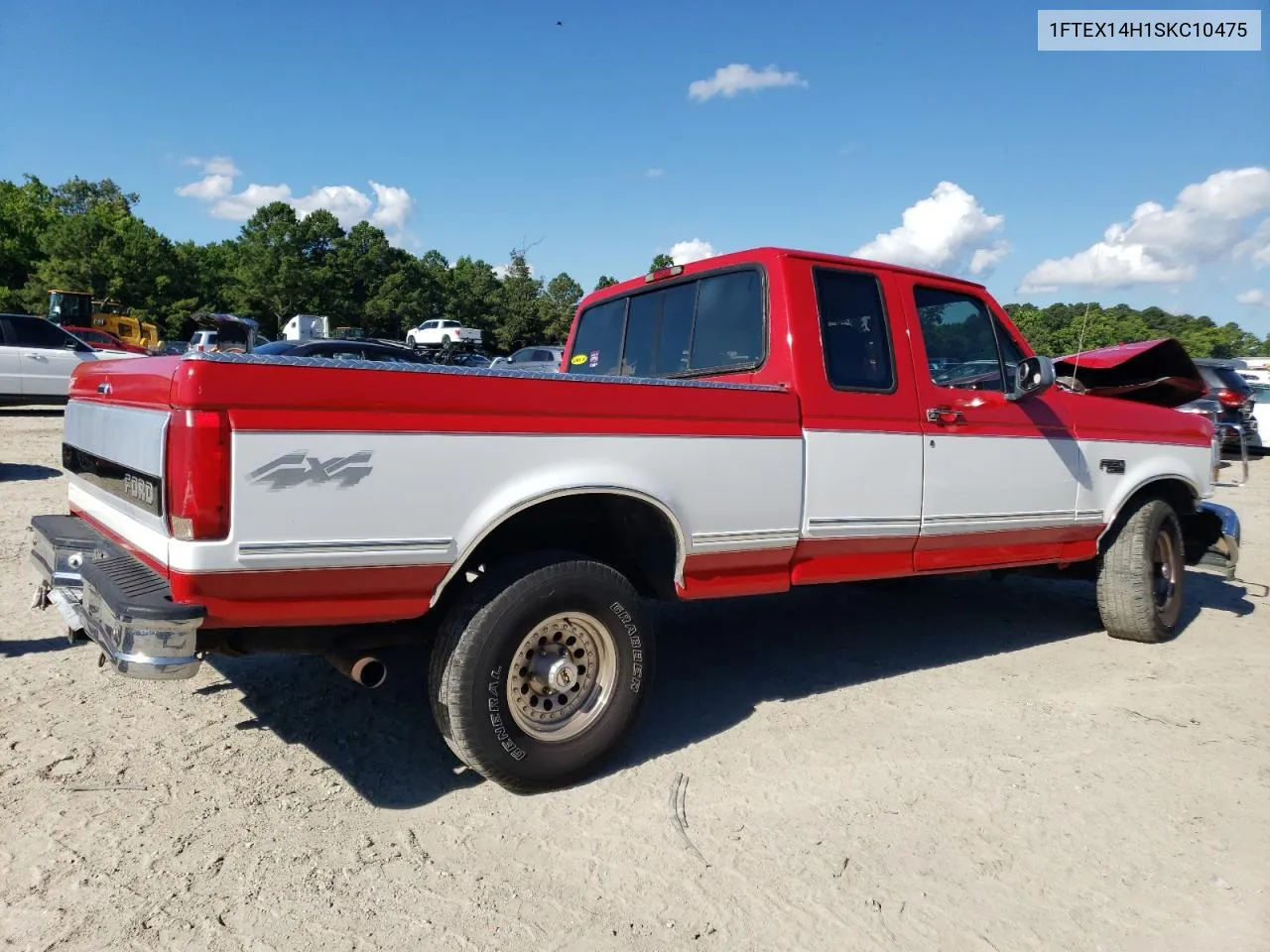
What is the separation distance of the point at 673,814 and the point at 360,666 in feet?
3.97

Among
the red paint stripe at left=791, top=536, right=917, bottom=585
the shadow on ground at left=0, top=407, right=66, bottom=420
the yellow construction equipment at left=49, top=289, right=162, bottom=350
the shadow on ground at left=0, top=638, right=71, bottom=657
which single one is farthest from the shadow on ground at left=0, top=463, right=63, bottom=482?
the yellow construction equipment at left=49, top=289, right=162, bottom=350

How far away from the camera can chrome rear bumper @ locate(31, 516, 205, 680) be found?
239cm

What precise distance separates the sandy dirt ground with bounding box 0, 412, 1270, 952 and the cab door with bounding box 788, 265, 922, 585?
30.8 inches

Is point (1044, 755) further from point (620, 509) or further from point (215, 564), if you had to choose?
point (215, 564)

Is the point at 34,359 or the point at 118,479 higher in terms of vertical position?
the point at 34,359

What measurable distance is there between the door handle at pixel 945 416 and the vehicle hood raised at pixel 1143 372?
1.78 meters

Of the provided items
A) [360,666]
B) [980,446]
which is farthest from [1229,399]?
[360,666]

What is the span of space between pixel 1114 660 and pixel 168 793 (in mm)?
4853

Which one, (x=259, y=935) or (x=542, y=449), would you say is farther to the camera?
(x=542, y=449)

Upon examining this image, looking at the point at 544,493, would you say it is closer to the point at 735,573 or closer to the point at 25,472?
the point at 735,573

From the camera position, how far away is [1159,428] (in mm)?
5250

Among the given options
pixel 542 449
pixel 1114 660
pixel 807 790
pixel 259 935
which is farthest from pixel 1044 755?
pixel 259 935

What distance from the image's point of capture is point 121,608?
242cm

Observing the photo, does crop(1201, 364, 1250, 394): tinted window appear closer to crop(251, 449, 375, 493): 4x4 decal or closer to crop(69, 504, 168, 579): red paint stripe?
crop(251, 449, 375, 493): 4x4 decal
